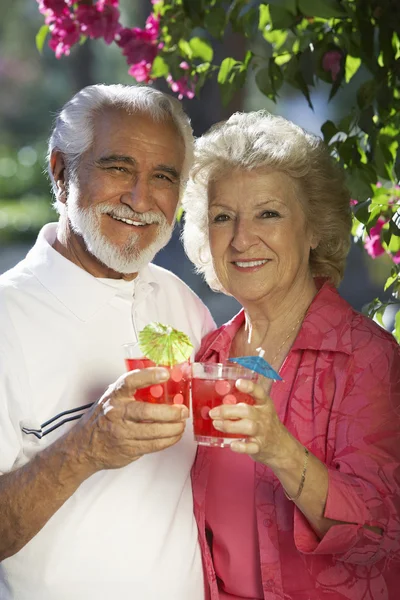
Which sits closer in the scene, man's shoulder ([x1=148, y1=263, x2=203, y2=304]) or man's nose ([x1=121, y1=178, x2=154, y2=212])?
man's nose ([x1=121, y1=178, x2=154, y2=212])

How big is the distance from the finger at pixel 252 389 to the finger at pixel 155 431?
0.19m

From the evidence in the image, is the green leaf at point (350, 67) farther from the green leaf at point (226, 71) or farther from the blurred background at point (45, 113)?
the blurred background at point (45, 113)

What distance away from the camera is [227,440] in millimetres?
2068

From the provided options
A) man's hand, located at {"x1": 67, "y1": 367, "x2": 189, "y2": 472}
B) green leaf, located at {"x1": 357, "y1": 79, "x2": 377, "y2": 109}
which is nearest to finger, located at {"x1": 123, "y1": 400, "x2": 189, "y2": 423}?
man's hand, located at {"x1": 67, "y1": 367, "x2": 189, "y2": 472}

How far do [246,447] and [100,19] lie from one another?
1.84 m

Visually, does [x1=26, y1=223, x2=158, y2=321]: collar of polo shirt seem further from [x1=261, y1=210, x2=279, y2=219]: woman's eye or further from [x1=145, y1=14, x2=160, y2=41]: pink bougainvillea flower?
[x1=145, y1=14, x2=160, y2=41]: pink bougainvillea flower

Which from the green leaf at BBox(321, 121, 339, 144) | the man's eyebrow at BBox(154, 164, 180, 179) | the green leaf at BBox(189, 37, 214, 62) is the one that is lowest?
the man's eyebrow at BBox(154, 164, 180, 179)

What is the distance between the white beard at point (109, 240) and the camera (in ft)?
8.84

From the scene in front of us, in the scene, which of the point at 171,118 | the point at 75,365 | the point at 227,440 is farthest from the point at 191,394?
the point at 171,118

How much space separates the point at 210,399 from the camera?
2.08 m

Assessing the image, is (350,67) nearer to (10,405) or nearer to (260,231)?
(260,231)

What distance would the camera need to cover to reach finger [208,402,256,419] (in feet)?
6.53

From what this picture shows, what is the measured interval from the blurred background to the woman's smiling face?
4760 mm

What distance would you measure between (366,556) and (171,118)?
1523 millimetres
